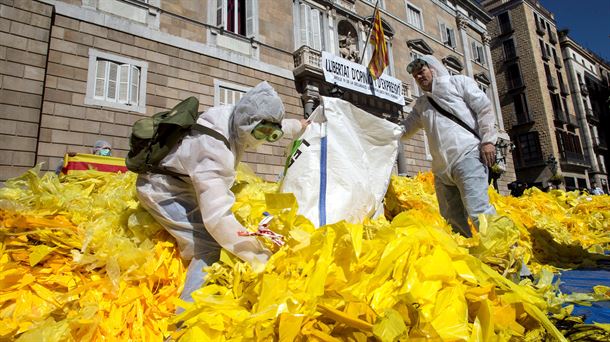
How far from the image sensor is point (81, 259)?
1549mm

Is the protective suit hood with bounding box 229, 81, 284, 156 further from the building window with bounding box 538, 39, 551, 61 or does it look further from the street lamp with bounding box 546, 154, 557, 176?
the building window with bounding box 538, 39, 551, 61

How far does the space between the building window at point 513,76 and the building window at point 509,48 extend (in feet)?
2.88

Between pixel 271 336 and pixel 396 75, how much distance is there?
47.2ft

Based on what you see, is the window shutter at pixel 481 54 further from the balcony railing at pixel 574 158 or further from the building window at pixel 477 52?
the balcony railing at pixel 574 158

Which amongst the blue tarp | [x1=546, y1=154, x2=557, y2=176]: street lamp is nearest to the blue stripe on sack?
the blue tarp

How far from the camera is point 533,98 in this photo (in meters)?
25.9

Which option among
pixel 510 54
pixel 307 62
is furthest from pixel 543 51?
pixel 307 62

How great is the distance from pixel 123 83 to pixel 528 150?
29.4m

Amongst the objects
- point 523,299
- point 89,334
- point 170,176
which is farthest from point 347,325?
point 170,176

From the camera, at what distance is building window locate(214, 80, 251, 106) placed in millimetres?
8500

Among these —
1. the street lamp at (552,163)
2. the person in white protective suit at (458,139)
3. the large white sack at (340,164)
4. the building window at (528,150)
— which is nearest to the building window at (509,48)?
the building window at (528,150)

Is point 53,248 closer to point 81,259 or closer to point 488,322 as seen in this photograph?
point 81,259

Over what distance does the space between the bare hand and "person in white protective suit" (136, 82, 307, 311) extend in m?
1.51

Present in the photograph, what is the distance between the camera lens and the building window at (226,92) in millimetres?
8500
